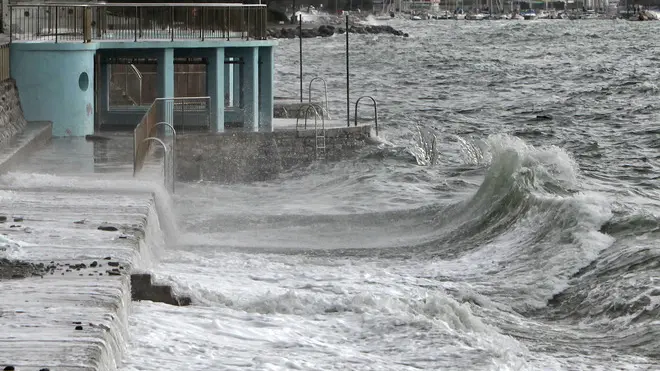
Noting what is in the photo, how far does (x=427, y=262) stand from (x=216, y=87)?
10248 mm

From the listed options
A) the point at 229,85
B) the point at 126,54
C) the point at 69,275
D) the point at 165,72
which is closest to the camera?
the point at 69,275

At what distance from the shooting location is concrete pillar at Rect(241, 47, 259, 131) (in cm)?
2780

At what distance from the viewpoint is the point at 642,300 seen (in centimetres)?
1460

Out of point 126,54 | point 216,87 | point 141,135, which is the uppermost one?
point 126,54

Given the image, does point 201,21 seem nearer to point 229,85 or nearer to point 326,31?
point 229,85

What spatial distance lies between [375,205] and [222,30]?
643cm

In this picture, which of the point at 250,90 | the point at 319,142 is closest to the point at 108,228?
the point at 319,142

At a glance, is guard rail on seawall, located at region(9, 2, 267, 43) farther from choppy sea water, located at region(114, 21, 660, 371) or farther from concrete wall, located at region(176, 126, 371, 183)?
choppy sea water, located at region(114, 21, 660, 371)

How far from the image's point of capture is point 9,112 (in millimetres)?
23125

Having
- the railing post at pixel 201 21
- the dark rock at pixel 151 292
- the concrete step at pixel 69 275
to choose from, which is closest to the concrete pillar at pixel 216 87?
the railing post at pixel 201 21

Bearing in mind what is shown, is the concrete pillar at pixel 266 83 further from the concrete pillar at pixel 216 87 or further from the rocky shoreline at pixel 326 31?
the rocky shoreline at pixel 326 31

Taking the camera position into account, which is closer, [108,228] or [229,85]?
[108,228]

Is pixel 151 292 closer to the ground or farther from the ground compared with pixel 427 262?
farther from the ground

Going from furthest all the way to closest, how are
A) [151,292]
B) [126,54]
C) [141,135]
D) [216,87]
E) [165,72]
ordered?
[126,54], [216,87], [165,72], [141,135], [151,292]
